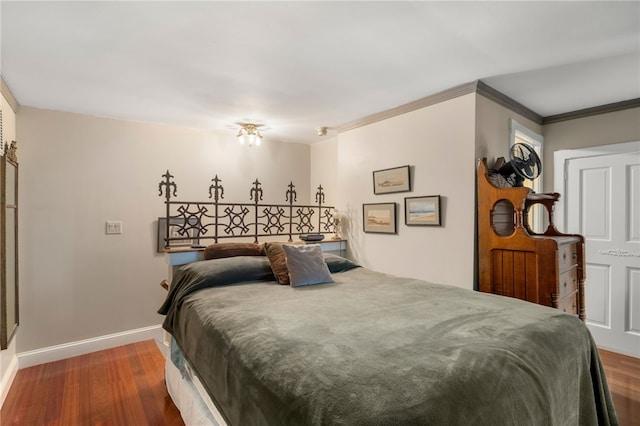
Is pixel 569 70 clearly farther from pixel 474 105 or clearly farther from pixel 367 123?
pixel 367 123

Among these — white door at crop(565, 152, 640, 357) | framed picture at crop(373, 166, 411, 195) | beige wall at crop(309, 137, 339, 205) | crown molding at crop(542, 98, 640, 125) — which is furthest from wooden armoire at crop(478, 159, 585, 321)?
beige wall at crop(309, 137, 339, 205)

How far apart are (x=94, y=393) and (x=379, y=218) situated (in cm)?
287

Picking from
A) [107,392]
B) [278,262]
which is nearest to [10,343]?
[107,392]

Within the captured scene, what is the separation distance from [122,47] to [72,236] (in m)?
2.13

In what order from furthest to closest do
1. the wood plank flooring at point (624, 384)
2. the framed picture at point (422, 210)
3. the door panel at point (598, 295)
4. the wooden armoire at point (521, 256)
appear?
the door panel at point (598, 295)
the framed picture at point (422, 210)
the wooden armoire at point (521, 256)
the wood plank flooring at point (624, 384)

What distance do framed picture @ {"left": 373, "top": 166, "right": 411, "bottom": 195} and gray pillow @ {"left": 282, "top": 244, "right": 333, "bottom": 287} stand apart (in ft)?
3.65

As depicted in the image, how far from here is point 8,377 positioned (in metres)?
2.47

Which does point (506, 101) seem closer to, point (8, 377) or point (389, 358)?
point (389, 358)

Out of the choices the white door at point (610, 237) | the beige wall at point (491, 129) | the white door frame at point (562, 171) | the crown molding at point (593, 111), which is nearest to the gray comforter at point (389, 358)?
the beige wall at point (491, 129)

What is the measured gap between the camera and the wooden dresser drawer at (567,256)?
7.29ft

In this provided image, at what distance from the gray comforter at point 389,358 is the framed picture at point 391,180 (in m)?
1.24

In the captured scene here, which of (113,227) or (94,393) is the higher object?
(113,227)

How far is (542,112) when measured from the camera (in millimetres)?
3297

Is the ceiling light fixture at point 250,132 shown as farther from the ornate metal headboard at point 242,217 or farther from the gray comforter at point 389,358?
the gray comforter at point 389,358
